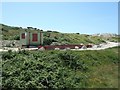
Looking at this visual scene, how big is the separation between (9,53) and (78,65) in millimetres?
8601

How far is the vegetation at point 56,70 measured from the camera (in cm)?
2589

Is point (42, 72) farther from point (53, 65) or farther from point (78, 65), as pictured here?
point (78, 65)

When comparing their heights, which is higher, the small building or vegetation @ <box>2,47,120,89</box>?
the small building

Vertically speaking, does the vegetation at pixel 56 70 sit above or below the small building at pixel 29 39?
below

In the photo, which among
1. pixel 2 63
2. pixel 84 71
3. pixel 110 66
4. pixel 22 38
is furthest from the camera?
pixel 22 38

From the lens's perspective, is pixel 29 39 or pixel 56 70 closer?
pixel 56 70

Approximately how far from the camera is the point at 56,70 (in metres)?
28.7

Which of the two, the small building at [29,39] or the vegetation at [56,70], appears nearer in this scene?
the vegetation at [56,70]

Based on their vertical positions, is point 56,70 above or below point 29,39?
below

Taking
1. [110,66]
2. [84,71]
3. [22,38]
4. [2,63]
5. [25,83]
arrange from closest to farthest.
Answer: [25,83], [2,63], [84,71], [110,66], [22,38]

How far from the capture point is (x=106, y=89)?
88.4 ft

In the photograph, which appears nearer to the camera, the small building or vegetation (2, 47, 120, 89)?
vegetation (2, 47, 120, 89)

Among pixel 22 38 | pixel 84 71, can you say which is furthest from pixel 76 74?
pixel 22 38

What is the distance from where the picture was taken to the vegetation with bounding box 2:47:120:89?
25886mm
